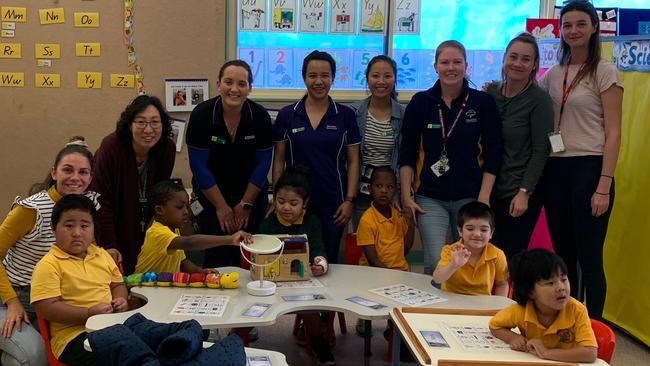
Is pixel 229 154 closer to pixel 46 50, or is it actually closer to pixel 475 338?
pixel 475 338

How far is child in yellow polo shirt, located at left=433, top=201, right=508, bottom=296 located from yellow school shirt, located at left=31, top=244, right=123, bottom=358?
141cm

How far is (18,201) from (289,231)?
4.10 feet

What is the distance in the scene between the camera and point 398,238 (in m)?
3.47

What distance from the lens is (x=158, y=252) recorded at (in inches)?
112

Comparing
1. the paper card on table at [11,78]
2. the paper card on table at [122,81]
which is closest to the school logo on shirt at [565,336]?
the paper card on table at [122,81]

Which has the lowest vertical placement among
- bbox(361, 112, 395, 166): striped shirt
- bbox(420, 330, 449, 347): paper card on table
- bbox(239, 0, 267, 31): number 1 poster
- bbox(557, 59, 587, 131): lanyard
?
bbox(420, 330, 449, 347): paper card on table

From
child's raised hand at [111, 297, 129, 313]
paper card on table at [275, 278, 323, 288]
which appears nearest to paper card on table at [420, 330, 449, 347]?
paper card on table at [275, 278, 323, 288]

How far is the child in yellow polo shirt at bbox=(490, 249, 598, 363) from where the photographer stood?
2012 mm

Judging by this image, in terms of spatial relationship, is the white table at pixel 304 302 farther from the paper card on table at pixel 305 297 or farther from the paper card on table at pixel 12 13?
the paper card on table at pixel 12 13

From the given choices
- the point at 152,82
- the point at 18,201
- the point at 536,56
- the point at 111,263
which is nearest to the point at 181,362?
the point at 111,263

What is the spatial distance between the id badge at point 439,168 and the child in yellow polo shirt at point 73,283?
65.5 inches

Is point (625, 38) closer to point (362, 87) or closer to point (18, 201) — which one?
point (362, 87)

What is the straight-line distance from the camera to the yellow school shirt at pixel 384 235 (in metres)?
3.40

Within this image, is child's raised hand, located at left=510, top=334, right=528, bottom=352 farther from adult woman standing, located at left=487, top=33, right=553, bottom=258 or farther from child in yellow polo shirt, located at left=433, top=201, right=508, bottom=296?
adult woman standing, located at left=487, top=33, right=553, bottom=258
